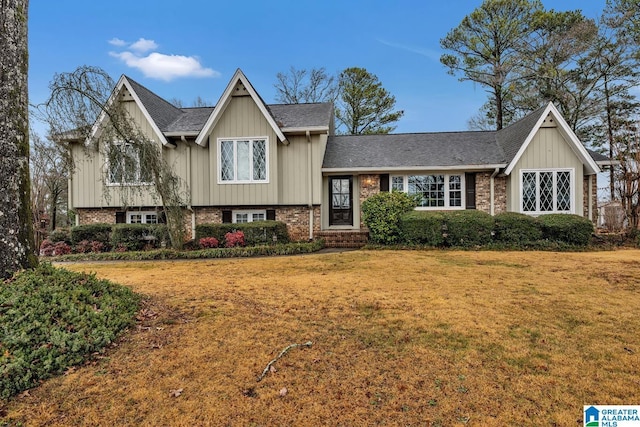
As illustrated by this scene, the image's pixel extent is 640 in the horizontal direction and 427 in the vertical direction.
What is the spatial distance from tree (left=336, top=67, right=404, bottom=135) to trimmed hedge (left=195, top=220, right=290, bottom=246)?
52.1 feet

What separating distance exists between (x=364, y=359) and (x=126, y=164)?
9328 mm

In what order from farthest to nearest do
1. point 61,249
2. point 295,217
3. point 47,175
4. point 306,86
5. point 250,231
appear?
point 306,86 → point 47,175 → point 295,217 → point 250,231 → point 61,249

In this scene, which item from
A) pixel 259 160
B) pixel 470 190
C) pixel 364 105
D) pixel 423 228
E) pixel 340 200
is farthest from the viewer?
pixel 364 105

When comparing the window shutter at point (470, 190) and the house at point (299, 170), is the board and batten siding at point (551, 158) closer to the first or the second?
the house at point (299, 170)

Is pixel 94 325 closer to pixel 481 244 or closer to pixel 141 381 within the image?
pixel 141 381

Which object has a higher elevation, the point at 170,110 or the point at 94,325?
the point at 170,110

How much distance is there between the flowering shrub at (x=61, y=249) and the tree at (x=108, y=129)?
127 inches

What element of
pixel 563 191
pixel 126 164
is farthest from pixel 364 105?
pixel 126 164

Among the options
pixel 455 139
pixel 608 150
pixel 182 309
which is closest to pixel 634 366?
pixel 182 309

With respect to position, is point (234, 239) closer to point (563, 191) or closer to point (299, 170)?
point (299, 170)

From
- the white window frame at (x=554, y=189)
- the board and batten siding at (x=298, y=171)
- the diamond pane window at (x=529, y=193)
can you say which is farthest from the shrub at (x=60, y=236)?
the diamond pane window at (x=529, y=193)

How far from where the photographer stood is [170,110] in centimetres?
1512

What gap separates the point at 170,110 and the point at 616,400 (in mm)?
16935

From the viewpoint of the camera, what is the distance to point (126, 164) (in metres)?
9.52
